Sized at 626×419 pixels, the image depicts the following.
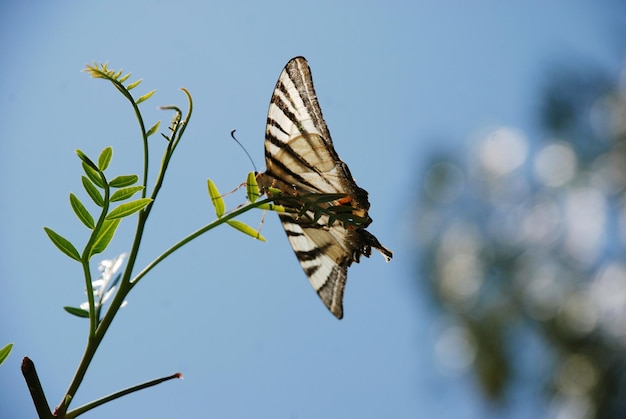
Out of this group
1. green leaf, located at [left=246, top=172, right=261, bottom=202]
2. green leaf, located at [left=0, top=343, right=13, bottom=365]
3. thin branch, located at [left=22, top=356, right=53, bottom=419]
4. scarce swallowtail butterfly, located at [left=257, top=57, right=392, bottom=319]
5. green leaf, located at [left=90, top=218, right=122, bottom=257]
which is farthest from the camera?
scarce swallowtail butterfly, located at [left=257, top=57, right=392, bottom=319]

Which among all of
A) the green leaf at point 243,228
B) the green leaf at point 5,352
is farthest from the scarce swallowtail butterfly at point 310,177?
the green leaf at point 5,352

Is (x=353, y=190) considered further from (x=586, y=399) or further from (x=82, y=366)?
(x=586, y=399)

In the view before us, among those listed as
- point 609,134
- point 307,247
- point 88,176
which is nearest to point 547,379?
point 609,134

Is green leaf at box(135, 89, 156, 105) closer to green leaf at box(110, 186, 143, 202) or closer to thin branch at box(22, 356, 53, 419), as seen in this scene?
green leaf at box(110, 186, 143, 202)

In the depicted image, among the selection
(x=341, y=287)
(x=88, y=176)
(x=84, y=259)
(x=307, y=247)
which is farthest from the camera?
(x=307, y=247)

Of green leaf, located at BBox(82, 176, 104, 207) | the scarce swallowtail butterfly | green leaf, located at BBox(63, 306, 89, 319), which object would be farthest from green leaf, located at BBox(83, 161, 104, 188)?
the scarce swallowtail butterfly

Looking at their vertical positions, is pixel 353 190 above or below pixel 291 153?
below

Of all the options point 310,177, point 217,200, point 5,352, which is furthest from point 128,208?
point 310,177
